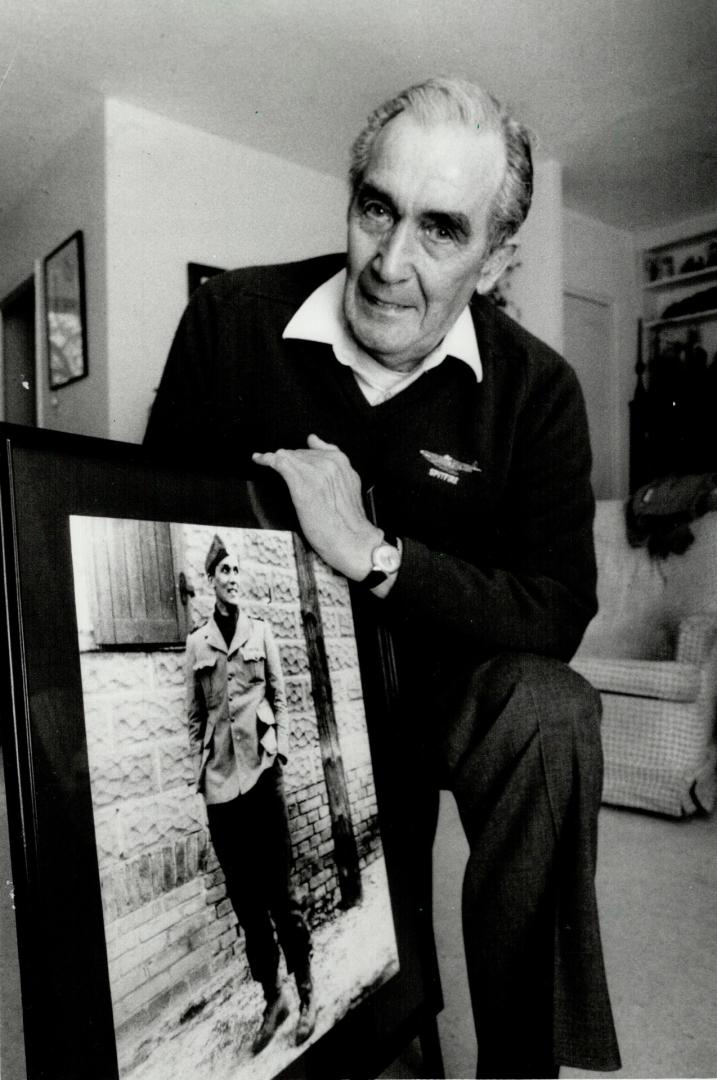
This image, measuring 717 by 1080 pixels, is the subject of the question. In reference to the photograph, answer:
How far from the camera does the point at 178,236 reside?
353cm

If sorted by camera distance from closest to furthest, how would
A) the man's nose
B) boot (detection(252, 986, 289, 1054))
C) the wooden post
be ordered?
boot (detection(252, 986, 289, 1054)) < the wooden post < the man's nose

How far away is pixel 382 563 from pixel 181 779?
13.7 inches

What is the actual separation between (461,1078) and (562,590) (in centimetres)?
65

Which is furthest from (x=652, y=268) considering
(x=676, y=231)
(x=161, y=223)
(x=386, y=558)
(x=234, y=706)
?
(x=234, y=706)

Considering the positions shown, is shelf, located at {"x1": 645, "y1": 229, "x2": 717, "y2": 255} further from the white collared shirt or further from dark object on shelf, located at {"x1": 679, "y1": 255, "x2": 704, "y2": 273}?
the white collared shirt

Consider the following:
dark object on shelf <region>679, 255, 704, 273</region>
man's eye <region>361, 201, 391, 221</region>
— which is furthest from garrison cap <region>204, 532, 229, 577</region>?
dark object on shelf <region>679, 255, 704, 273</region>

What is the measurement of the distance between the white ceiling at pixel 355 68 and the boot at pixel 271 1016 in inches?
103

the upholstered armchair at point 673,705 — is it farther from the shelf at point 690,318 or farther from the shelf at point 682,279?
the shelf at point 682,279

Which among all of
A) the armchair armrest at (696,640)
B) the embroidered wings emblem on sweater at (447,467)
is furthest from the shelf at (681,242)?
the embroidered wings emblem on sweater at (447,467)

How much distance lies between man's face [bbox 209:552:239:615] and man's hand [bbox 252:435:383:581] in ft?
0.38

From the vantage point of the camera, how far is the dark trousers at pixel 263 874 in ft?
2.11

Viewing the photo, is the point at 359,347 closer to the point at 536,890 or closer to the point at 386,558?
the point at 386,558

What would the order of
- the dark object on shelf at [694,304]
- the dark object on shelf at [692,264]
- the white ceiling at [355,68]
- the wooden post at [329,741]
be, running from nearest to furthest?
1. the wooden post at [329,741]
2. the white ceiling at [355,68]
3. the dark object on shelf at [694,304]
4. the dark object on shelf at [692,264]

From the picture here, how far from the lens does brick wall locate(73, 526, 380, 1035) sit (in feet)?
1.80
